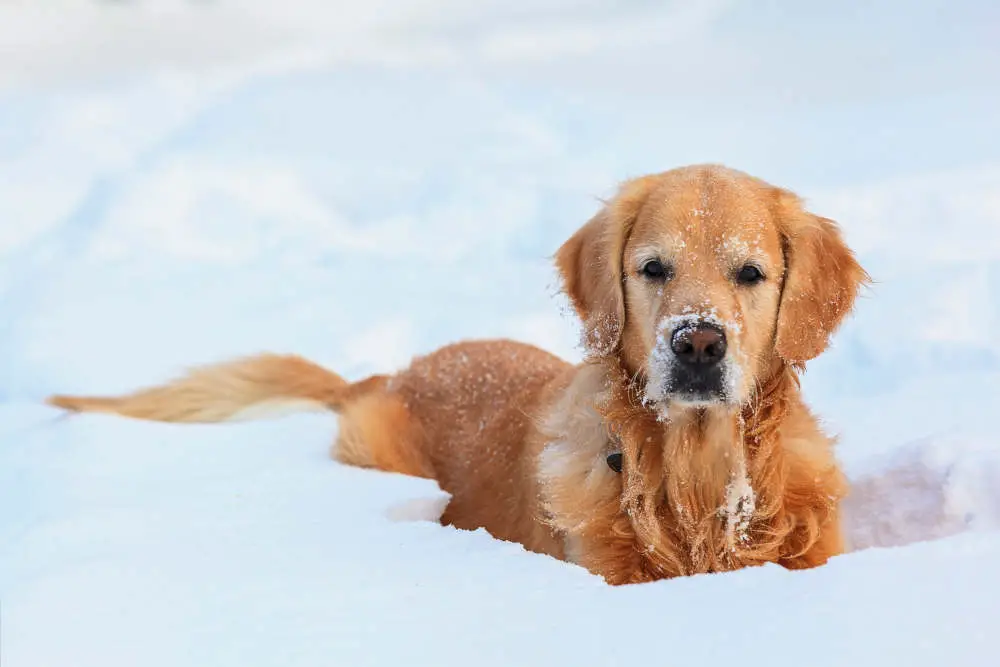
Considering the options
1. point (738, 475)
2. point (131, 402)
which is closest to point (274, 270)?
point (131, 402)

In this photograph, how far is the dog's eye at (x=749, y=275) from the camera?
2809 mm

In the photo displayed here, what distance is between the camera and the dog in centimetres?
273

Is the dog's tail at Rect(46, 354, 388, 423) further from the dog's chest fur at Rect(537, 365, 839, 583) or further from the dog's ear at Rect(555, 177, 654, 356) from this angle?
the dog's chest fur at Rect(537, 365, 839, 583)

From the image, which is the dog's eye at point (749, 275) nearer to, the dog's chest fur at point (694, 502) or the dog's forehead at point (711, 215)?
the dog's forehead at point (711, 215)

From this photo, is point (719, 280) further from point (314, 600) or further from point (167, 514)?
point (167, 514)

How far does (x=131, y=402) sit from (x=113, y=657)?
10.0ft

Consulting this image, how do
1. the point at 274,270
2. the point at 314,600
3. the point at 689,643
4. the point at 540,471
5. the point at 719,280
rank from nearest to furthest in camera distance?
1. the point at 689,643
2. the point at 314,600
3. the point at 719,280
4. the point at 540,471
5. the point at 274,270

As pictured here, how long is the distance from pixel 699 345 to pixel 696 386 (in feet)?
0.40

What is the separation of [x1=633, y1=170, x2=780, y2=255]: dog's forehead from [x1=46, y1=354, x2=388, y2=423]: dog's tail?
197cm

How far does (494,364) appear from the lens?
4160 mm

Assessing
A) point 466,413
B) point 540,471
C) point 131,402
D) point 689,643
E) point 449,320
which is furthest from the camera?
point 449,320

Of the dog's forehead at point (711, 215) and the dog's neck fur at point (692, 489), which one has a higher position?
the dog's forehead at point (711, 215)

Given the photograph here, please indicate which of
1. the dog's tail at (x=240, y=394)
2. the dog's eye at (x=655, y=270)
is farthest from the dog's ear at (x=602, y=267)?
the dog's tail at (x=240, y=394)

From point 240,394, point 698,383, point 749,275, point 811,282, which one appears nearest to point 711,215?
point 749,275
